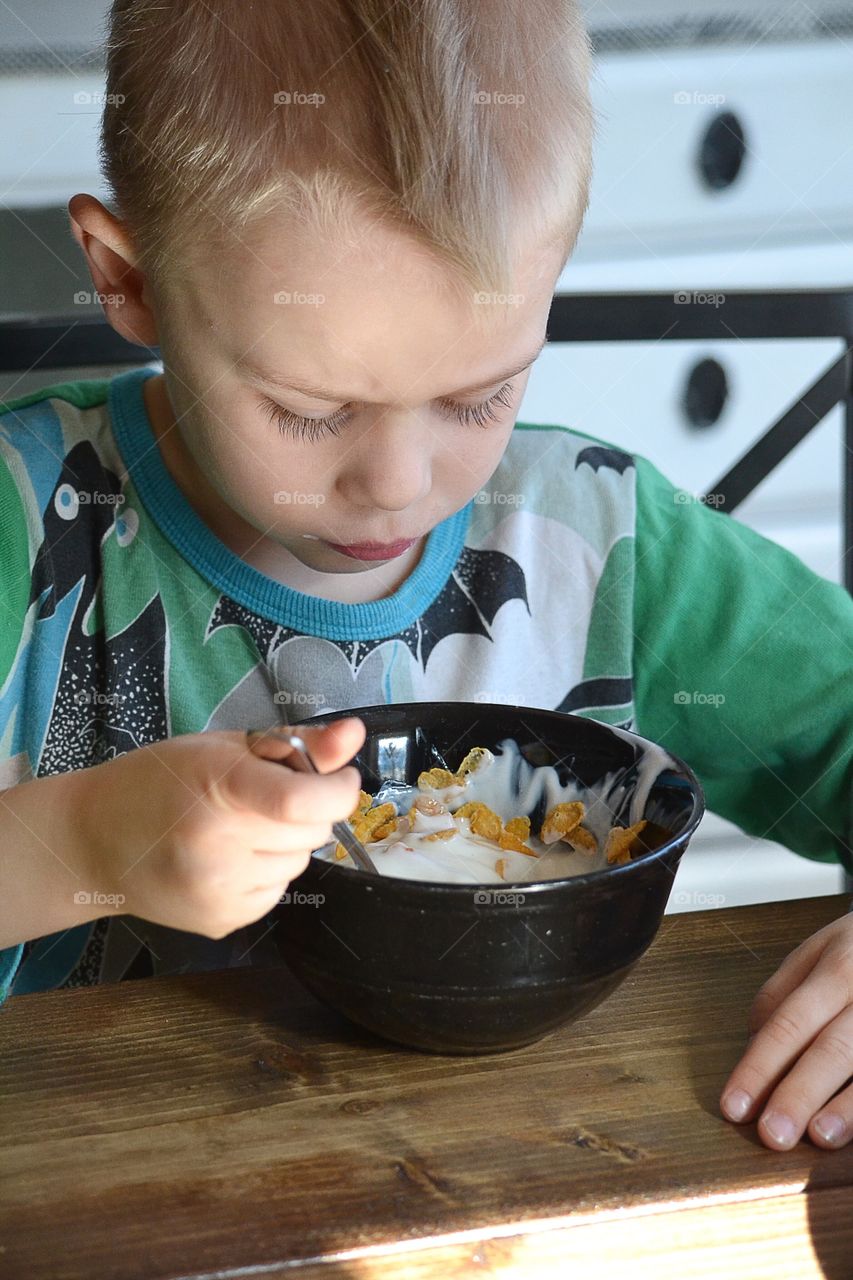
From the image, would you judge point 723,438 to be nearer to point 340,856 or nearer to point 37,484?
point 37,484

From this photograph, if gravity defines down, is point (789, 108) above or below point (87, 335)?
above

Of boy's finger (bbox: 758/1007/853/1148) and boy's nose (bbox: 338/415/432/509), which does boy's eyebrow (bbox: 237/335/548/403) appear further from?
boy's finger (bbox: 758/1007/853/1148)

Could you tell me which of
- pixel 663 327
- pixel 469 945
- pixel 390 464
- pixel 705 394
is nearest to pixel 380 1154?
pixel 469 945

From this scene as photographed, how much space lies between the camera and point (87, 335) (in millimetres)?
1201

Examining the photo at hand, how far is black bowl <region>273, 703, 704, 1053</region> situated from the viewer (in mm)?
587

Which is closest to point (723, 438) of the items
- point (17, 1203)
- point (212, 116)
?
point (212, 116)

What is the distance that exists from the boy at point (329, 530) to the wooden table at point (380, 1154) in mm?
43

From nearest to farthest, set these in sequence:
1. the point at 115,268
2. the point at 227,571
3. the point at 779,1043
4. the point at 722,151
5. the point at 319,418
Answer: the point at 779,1043, the point at 319,418, the point at 115,268, the point at 227,571, the point at 722,151

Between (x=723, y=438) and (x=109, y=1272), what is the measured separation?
4.89 ft

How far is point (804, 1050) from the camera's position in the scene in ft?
2.13

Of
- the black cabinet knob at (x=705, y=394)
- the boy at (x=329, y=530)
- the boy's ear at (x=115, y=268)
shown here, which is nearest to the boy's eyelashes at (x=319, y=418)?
the boy at (x=329, y=530)

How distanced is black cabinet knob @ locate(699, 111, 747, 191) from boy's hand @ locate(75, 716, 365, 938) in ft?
4.38

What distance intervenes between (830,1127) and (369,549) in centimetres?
44

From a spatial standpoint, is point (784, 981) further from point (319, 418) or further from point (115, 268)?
point (115, 268)
